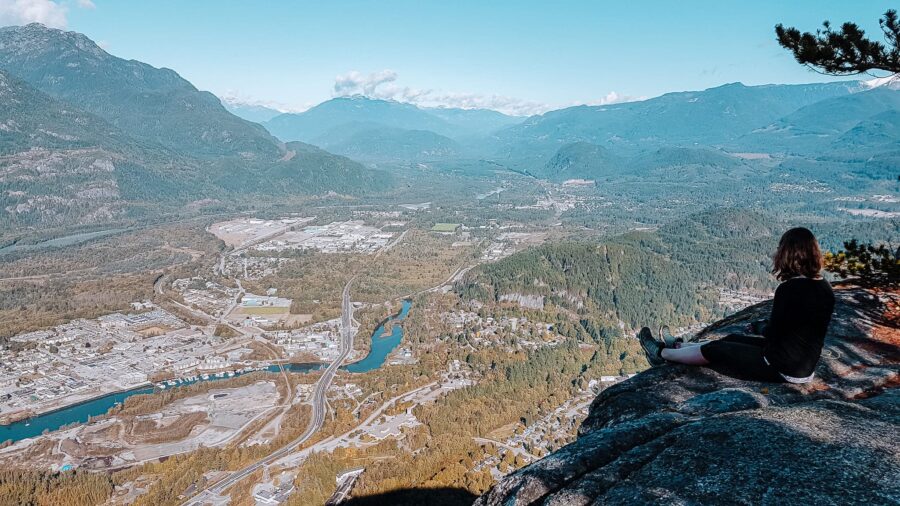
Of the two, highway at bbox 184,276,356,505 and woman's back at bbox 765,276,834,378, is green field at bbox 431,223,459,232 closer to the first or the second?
highway at bbox 184,276,356,505

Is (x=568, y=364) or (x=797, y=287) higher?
(x=797, y=287)

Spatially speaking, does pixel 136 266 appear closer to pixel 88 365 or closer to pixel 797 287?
pixel 88 365

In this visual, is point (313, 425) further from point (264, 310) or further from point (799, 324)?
point (799, 324)

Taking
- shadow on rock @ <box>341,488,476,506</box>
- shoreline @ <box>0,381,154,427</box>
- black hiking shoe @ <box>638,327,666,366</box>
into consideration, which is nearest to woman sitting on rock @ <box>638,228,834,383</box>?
black hiking shoe @ <box>638,327,666,366</box>

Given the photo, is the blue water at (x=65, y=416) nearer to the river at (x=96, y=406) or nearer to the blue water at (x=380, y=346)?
the river at (x=96, y=406)

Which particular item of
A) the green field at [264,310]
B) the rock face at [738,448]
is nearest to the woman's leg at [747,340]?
the rock face at [738,448]

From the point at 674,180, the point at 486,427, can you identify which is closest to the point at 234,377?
the point at 486,427
